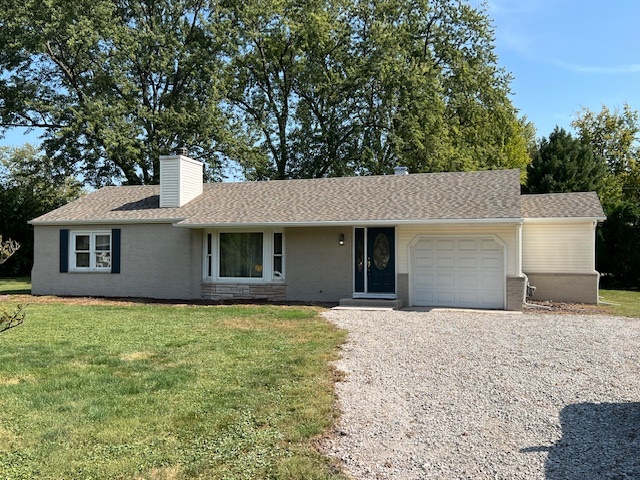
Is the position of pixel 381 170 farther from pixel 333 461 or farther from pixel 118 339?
pixel 333 461

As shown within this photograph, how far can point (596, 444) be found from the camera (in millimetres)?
4191

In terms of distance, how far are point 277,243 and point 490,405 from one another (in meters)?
10.5

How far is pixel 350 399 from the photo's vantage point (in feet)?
17.6

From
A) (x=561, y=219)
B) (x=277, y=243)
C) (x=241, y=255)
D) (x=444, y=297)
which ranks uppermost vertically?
(x=561, y=219)

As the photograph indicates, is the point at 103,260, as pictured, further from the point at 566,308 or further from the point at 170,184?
the point at 566,308

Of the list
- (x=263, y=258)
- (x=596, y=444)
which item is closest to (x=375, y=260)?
(x=263, y=258)

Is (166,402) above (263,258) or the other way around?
the other way around

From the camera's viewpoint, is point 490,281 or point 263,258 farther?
point 263,258

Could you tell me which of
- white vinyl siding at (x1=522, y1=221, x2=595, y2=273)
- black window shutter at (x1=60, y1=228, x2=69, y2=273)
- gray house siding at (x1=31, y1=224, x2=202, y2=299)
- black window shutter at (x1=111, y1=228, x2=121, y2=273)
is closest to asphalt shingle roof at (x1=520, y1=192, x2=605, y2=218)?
white vinyl siding at (x1=522, y1=221, x2=595, y2=273)

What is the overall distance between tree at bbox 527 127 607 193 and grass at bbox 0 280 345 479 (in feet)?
64.2

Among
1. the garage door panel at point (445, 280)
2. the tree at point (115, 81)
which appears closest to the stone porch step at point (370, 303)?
the garage door panel at point (445, 280)

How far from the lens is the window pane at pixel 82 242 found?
1648 centimetres

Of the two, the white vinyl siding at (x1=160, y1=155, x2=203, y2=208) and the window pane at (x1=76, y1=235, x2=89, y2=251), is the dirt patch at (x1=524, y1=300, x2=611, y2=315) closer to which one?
the white vinyl siding at (x1=160, y1=155, x2=203, y2=208)

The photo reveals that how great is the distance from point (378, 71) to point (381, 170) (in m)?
5.29
